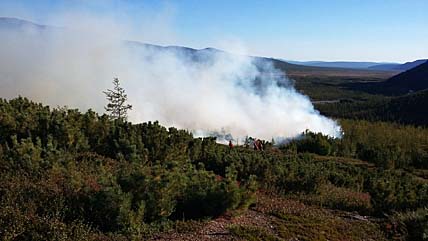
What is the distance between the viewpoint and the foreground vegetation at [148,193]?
7324 millimetres

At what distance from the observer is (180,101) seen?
49562mm

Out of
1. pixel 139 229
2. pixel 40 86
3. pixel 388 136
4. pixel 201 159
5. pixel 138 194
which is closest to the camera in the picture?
pixel 139 229

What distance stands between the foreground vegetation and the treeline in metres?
66.0

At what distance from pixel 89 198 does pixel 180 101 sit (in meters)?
42.1

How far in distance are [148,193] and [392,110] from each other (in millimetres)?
84446

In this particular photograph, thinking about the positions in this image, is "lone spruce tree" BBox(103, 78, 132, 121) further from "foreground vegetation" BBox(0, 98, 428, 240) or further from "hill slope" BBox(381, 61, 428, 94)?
"hill slope" BBox(381, 61, 428, 94)

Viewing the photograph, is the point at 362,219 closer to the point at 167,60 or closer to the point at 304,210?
the point at 304,210

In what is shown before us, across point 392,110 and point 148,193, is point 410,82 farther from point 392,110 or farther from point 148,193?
point 148,193

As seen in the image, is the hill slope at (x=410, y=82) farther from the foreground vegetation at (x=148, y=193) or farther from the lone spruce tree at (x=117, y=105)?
the foreground vegetation at (x=148, y=193)

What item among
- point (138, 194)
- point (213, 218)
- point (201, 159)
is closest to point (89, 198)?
point (138, 194)

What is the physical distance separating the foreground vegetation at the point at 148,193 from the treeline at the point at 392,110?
66.0m

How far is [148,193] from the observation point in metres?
7.94

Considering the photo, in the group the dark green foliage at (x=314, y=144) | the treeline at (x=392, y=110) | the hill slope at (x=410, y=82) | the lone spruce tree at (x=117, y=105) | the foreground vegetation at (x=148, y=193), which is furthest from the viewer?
the hill slope at (x=410, y=82)

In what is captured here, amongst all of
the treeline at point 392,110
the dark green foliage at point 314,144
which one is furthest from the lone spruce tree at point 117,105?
the treeline at point 392,110
